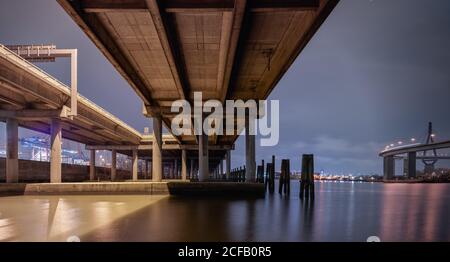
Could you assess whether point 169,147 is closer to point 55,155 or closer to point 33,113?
point 55,155

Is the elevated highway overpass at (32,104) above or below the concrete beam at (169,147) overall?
above

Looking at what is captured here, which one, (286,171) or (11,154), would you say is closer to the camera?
(11,154)

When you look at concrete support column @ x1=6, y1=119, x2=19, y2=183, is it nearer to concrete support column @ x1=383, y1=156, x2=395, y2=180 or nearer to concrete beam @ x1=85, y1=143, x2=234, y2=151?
concrete beam @ x1=85, y1=143, x2=234, y2=151

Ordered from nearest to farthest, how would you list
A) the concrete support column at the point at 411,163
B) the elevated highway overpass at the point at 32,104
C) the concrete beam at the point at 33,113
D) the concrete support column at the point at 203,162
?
the elevated highway overpass at the point at 32,104 → the concrete beam at the point at 33,113 → the concrete support column at the point at 203,162 → the concrete support column at the point at 411,163

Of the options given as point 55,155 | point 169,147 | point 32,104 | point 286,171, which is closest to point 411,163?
point 169,147

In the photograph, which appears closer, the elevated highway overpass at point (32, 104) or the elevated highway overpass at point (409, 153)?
the elevated highway overpass at point (32, 104)

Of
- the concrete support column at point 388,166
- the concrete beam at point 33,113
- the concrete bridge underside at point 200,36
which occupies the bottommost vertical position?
the concrete support column at point 388,166

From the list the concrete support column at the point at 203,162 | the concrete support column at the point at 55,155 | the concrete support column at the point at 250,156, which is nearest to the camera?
the concrete support column at the point at 55,155

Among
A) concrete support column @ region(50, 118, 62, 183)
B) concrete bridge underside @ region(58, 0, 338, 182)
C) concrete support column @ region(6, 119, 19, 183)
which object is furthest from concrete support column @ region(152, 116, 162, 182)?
concrete support column @ region(6, 119, 19, 183)

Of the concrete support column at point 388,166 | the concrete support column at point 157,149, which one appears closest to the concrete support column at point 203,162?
the concrete support column at point 157,149

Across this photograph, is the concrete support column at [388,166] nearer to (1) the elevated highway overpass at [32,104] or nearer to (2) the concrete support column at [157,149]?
(1) the elevated highway overpass at [32,104]

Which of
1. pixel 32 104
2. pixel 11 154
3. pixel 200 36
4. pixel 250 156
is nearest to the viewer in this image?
pixel 200 36
